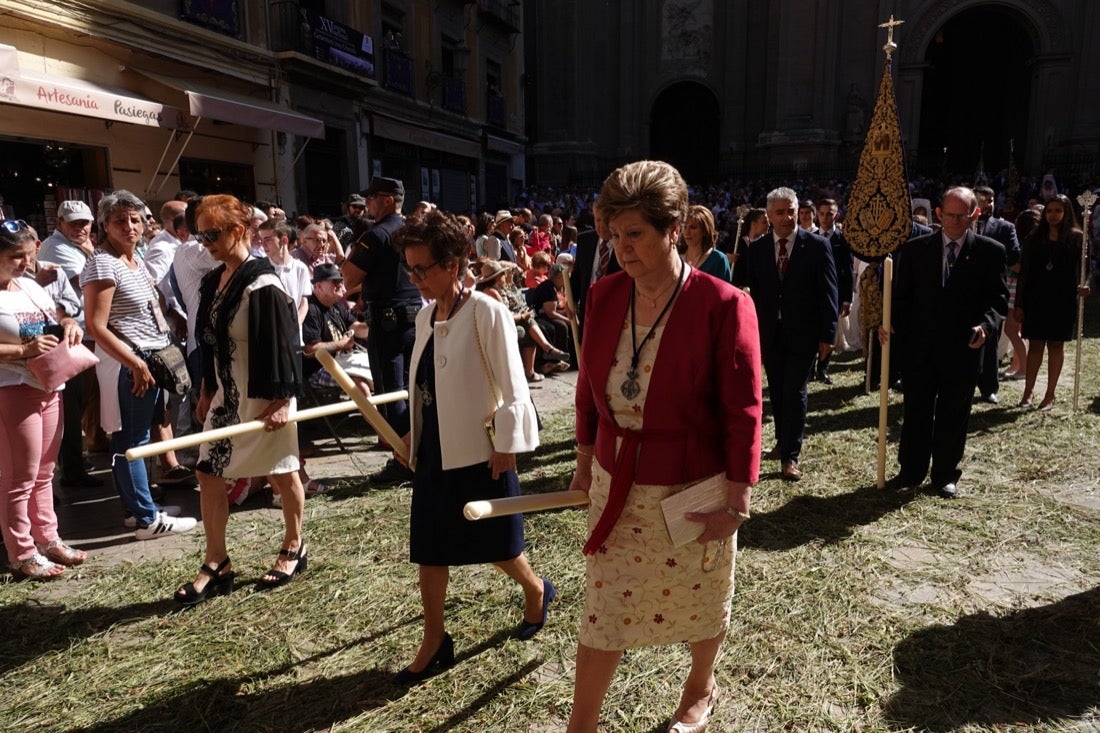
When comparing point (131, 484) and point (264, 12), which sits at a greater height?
point (264, 12)

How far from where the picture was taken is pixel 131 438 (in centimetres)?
439

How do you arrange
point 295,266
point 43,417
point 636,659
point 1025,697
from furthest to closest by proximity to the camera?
point 295,266
point 43,417
point 636,659
point 1025,697

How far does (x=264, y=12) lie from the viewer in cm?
1541

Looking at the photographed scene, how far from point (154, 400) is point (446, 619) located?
2.42 meters

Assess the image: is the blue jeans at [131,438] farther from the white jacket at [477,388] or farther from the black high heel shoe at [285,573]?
the white jacket at [477,388]

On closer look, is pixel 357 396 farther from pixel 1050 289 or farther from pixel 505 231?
pixel 505 231

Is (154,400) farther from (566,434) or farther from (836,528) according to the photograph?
(836,528)

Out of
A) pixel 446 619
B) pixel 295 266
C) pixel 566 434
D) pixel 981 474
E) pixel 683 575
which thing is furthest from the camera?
pixel 566 434

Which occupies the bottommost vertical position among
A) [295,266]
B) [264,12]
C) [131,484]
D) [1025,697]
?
[1025,697]

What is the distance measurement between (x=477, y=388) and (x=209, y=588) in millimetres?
1958

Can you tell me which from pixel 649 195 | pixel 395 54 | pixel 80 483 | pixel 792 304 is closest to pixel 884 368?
pixel 792 304

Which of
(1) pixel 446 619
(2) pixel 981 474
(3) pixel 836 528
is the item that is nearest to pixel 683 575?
(1) pixel 446 619

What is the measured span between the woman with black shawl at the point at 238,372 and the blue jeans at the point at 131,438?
3.30ft

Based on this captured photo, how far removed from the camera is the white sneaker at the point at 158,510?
185 inches
